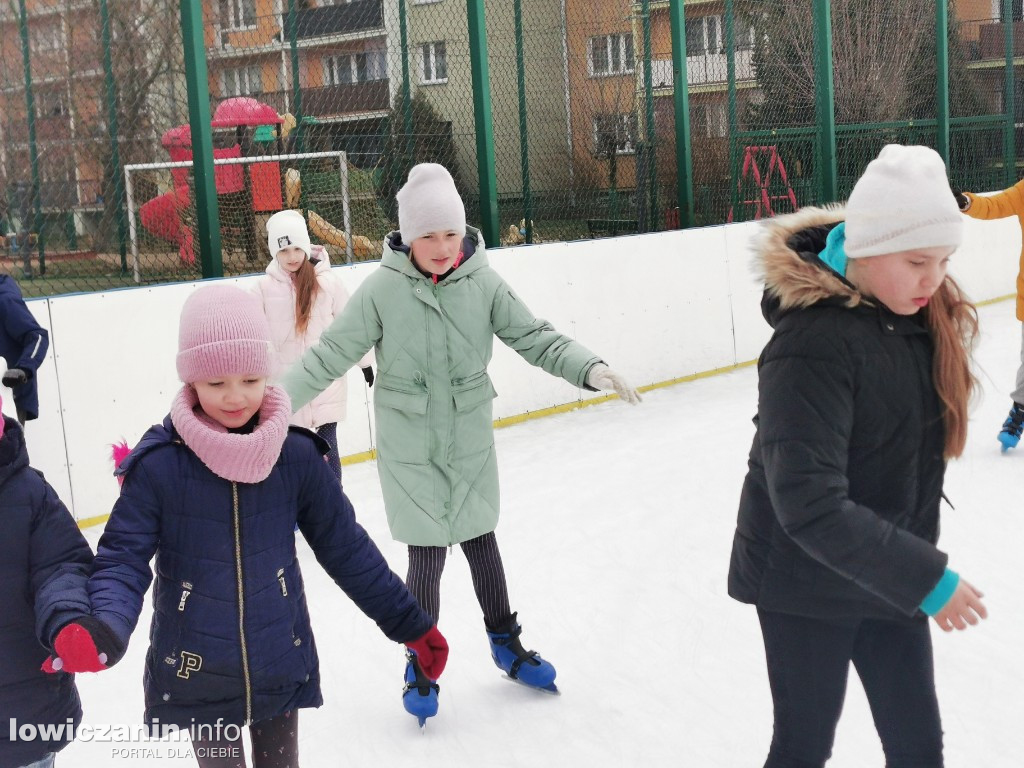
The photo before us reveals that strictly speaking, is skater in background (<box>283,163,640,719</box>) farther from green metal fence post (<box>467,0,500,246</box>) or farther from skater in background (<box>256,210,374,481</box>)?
green metal fence post (<box>467,0,500,246</box>)

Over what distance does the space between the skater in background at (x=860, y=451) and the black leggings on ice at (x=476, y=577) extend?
1216 millimetres

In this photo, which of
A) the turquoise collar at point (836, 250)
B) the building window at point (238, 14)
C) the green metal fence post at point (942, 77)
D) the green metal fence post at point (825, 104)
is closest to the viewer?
the turquoise collar at point (836, 250)

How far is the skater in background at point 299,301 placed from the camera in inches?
187

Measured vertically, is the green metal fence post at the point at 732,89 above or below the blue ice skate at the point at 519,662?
above

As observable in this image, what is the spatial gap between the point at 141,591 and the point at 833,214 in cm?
120

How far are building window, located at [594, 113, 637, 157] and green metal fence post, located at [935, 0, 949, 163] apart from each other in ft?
12.9

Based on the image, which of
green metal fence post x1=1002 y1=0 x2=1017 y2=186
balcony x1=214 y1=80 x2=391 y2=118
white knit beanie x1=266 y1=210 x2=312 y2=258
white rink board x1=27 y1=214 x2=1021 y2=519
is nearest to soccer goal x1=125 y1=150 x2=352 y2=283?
balcony x1=214 y1=80 x2=391 y2=118

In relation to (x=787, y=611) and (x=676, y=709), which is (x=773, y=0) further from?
(x=787, y=611)

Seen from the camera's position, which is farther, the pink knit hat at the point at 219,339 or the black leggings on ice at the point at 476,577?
the black leggings on ice at the point at 476,577

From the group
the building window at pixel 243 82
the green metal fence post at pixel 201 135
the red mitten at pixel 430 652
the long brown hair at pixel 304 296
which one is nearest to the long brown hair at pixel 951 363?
the red mitten at pixel 430 652

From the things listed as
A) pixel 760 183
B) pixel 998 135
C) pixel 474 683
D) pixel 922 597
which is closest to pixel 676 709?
pixel 474 683

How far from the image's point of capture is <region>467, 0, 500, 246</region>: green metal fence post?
23.6 feet

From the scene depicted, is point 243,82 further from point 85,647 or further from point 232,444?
point 85,647

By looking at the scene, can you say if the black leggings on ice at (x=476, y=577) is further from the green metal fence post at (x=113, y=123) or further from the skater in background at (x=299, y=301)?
the green metal fence post at (x=113, y=123)
